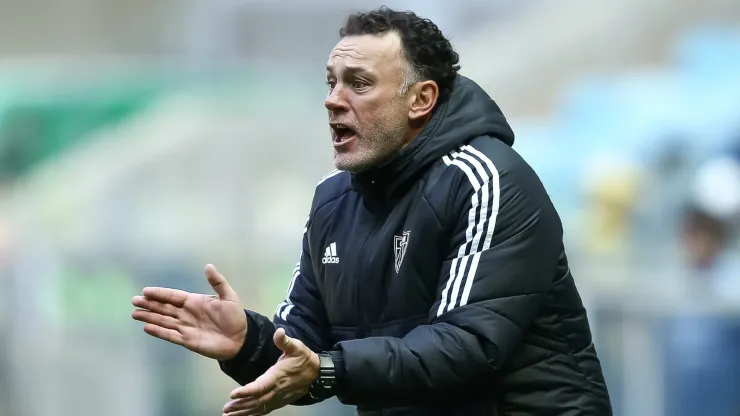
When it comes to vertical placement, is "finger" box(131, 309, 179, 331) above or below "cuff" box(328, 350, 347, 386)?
above

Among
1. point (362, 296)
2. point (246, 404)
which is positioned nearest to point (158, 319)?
point (246, 404)

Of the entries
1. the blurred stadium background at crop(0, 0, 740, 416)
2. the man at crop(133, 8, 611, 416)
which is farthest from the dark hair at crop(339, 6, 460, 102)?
the blurred stadium background at crop(0, 0, 740, 416)

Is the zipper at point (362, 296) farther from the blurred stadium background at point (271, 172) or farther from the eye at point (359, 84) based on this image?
the blurred stadium background at point (271, 172)

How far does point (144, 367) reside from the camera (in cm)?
554

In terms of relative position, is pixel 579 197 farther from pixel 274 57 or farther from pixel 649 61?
pixel 274 57

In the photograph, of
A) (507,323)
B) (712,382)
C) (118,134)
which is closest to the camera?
(507,323)

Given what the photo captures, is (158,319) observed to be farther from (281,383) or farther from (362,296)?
(362,296)

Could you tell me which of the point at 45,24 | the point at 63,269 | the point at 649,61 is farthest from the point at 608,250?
the point at 45,24

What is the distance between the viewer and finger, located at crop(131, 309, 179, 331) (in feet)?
7.88

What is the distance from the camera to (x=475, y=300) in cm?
242

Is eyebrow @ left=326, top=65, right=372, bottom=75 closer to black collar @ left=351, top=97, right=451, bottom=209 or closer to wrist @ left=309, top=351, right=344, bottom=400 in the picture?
black collar @ left=351, top=97, right=451, bottom=209

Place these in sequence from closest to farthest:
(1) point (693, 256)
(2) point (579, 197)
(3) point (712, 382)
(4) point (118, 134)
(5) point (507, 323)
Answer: (5) point (507, 323), (3) point (712, 382), (1) point (693, 256), (2) point (579, 197), (4) point (118, 134)

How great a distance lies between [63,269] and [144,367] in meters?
0.70

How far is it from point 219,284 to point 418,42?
0.73 meters
